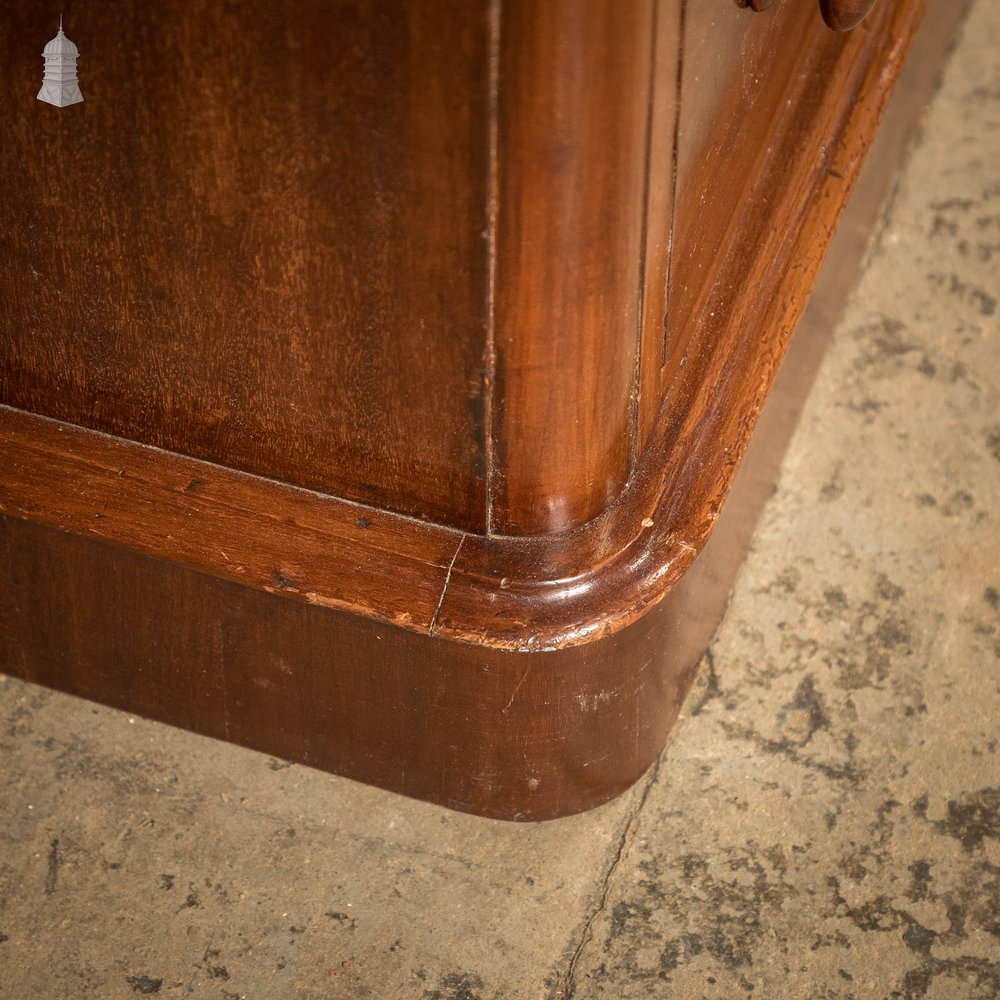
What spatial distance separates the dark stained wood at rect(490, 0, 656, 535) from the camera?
1121 mm

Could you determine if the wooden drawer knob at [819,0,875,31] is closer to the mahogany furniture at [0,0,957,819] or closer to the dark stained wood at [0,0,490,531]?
the mahogany furniture at [0,0,957,819]

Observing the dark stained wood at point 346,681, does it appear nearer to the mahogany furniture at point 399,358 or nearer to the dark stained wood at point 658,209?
the mahogany furniture at point 399,358

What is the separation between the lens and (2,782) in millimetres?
1667

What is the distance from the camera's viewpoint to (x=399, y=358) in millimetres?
1330

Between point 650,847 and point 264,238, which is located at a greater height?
point 264,238

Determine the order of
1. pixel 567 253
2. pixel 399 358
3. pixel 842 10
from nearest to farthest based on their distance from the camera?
pixel 567 253
pixel 399 358
pixel 842 10

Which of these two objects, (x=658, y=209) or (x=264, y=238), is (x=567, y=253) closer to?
(x=658, y=209)

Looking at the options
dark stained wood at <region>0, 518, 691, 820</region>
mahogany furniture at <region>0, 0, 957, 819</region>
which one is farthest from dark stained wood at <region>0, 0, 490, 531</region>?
dark stained wood at <region>0, 518, 691, 820</region>

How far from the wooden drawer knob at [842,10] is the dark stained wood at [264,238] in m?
0.53

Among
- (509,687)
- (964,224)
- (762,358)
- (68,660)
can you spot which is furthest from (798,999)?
(964,224)

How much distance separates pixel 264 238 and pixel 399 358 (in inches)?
6.3

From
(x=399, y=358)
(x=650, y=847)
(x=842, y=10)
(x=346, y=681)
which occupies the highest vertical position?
(x=842, y=10)

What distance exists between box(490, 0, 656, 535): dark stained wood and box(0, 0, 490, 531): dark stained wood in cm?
3

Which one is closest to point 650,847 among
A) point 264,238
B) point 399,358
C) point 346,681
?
point 346,681
